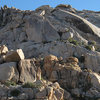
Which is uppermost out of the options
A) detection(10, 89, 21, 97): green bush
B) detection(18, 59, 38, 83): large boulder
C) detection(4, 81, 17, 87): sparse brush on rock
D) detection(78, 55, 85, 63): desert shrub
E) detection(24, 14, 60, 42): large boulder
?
detection(24, 14, 60, 42): large boulder

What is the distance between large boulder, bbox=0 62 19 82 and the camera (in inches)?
606

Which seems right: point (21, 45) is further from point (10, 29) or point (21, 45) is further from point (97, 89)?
point (97, 89)

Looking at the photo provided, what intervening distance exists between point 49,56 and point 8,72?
6.81m

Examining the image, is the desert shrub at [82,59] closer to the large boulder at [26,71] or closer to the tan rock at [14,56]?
the large boulder at [26,71]

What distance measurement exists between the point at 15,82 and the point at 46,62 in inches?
249

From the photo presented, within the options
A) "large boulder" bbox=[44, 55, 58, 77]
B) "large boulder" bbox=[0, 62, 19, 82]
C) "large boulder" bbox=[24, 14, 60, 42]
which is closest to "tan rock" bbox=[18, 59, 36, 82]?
"large boulder" bbox=[0, 62, 19, 82]

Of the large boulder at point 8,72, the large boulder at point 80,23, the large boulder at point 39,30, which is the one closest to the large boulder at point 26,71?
the large boulder at point 8,72

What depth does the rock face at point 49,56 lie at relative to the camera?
14812mm

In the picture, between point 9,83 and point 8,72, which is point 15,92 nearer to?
point 9,83

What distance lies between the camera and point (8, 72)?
51.3 feet

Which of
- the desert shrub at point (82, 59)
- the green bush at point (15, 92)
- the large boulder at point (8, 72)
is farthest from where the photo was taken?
the desert shrub at point (82, 59)

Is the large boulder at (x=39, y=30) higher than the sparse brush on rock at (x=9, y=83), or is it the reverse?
the large boulder at (x=39, y=30)

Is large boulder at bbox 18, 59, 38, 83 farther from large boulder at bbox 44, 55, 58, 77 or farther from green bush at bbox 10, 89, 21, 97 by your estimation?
large boulder at bbox 44, 55, 58, 77

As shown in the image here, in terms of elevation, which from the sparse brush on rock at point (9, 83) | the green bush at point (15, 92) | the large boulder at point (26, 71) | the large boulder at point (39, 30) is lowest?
the green bush at point (15, 92)
